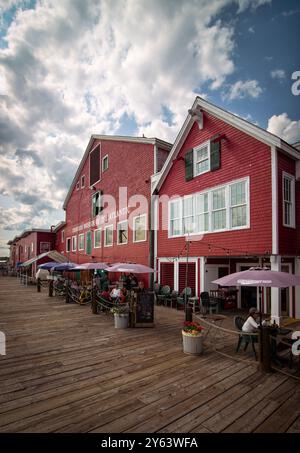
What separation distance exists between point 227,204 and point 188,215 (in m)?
2.75

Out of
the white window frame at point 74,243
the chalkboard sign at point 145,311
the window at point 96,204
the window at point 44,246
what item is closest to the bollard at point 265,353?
the chalkboard sign at point 145,311

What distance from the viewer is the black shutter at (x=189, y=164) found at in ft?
44.9

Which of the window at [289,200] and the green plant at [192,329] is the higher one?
the window at [289,200]

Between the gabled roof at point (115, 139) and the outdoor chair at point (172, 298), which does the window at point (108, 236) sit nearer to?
the gabled roof at point (115, 139)

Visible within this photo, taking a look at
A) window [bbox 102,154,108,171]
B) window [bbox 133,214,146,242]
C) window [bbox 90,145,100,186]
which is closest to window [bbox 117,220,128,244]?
window [bbox 133,214,146,242]

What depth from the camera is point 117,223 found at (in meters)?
20.1

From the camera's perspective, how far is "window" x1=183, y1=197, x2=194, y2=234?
44.9 feet

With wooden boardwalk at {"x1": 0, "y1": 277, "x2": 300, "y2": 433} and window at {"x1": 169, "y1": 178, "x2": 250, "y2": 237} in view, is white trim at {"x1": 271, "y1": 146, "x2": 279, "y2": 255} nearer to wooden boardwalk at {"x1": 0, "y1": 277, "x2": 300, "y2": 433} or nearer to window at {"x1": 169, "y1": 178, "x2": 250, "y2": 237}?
window at {"x1": 169, "y1": 178, "x2": 250, "y2": 237}

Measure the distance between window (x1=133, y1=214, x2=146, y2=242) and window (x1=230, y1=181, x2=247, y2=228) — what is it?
711 cm

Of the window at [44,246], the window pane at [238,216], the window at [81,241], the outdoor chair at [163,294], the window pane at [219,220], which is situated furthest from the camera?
the window at [44,246]

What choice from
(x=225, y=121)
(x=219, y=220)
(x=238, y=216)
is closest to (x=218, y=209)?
(x=219, y=220)

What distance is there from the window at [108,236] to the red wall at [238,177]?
814 cm
